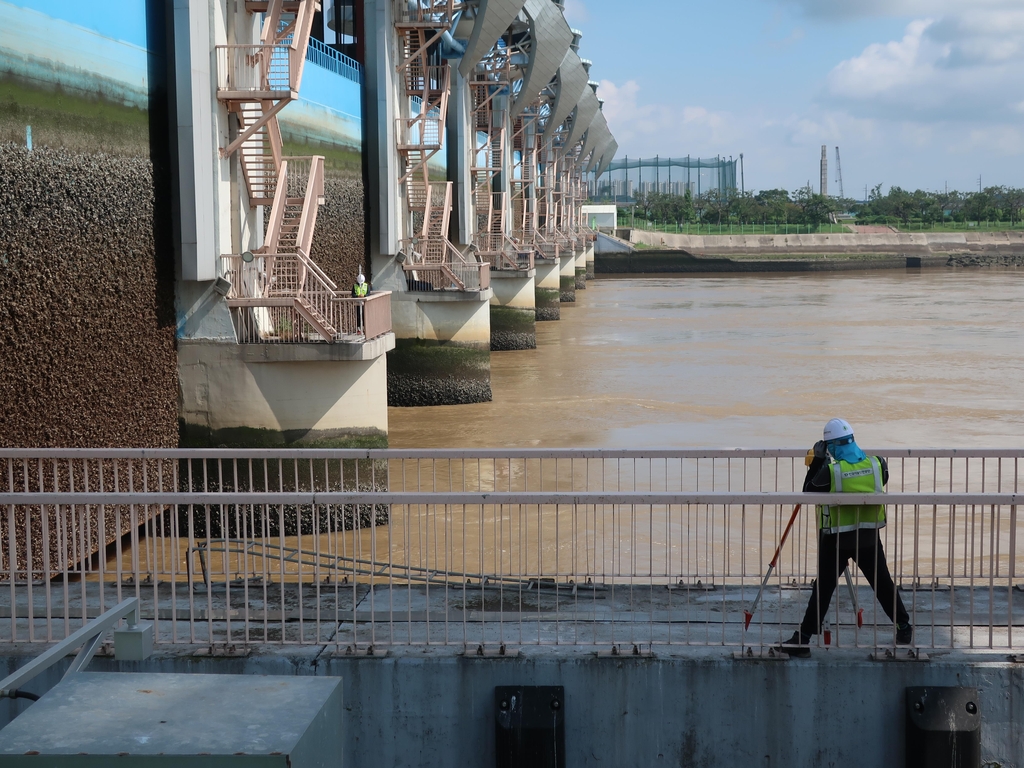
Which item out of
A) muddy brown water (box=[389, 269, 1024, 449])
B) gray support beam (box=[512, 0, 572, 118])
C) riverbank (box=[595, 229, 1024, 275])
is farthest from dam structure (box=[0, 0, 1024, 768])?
riverbank (box=[595, 229, 1024, 275])

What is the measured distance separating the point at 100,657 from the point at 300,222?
13.5 m

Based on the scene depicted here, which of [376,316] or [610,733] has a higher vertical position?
[376,316]

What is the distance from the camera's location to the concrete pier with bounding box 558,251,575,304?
227 ft

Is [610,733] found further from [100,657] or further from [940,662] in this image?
[100,657]

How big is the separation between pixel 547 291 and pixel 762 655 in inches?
1999

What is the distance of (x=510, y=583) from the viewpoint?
8977 millimetres

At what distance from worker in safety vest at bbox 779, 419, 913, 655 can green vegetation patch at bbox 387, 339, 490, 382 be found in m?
21.7

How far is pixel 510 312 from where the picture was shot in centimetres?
4253

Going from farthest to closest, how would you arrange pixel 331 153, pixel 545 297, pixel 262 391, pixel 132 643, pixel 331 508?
1. pixel 545 297
2. pixel 331 153
3. pixel 262 391
4. pixel 331 508
5. pixel 132 643

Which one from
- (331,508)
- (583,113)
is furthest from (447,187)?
(583,113)

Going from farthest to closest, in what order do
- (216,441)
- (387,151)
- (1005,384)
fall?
(1005,384)
(387,151)
(216,441)

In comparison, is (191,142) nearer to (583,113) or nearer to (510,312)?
(510,312)

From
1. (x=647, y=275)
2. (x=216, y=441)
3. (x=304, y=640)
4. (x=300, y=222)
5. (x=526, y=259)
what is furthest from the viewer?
(x=647, y=275)

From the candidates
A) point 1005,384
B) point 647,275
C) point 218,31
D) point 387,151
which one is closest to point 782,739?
point 218,31
